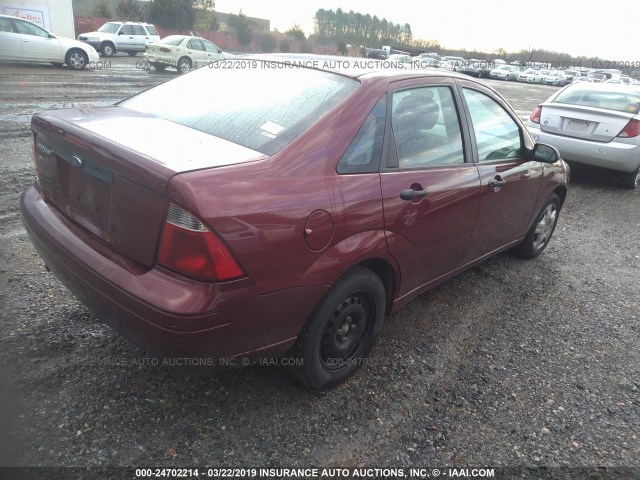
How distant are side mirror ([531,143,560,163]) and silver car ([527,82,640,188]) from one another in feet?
12.9

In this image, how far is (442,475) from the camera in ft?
7.34

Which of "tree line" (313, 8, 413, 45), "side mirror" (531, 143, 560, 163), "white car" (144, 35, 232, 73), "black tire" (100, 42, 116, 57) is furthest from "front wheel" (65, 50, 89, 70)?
"tree line" (313, 8, 413, 45)

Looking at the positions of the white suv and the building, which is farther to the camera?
the white suv

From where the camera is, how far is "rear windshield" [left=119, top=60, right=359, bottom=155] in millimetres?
2428

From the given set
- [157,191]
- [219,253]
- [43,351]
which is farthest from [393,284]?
[43,351]

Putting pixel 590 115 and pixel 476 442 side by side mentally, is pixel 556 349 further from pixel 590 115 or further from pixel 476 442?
pixel 590 115

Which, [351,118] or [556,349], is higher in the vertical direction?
[351,118]

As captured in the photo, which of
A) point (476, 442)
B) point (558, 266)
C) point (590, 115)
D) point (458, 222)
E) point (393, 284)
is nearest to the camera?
point (476, 442)

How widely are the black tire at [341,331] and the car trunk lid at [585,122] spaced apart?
5.87m

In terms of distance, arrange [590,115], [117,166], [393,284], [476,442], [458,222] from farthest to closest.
Result: [590,115]
[458,222]
[393,284]
[476,442]
[117,166]

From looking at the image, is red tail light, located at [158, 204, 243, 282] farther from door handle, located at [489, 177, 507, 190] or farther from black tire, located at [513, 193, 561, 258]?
black tire, located at [513, 193, 561, 258]

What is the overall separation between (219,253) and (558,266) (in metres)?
3.79

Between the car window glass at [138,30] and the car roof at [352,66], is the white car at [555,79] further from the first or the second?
the car roof at [352,66]

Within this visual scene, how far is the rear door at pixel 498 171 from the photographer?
332cm
